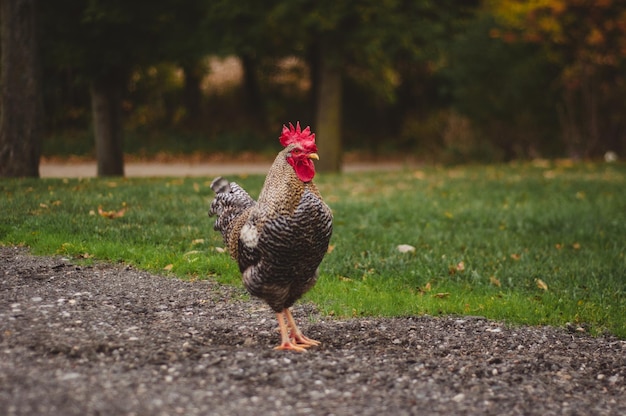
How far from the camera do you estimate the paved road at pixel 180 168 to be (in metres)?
18.5

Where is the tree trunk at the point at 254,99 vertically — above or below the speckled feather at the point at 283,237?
above

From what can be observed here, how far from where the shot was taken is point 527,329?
5.90 m

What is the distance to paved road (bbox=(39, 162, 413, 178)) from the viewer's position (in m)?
18.5

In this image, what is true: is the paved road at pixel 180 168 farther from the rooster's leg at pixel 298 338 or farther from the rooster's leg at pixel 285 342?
the rooster's leg at pixel 285 342

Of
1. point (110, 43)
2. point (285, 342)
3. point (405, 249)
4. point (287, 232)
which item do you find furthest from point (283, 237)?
point (110, 43)

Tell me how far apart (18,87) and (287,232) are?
8.36 meters

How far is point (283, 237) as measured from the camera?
466 cm

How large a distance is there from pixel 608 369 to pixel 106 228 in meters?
5.43

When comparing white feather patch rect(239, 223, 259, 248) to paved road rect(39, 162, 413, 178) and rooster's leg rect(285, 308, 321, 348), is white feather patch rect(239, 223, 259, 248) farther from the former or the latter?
paved road rect(39, 162, 413, 178)

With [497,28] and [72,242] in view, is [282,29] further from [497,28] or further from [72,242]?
[72,242]

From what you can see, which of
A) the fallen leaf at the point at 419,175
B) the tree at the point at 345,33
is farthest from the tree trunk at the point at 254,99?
the fallen leaf at the point at 419,175

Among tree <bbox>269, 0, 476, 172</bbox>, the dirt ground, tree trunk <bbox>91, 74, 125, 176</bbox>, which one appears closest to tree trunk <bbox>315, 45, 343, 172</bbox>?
tree <bbox>269, 0, 476, 172</bbox>

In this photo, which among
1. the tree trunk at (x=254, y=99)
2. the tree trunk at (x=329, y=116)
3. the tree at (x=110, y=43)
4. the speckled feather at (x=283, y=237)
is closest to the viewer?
the speckled feather at (x=283, y=237)

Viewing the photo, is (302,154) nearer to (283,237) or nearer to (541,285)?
(283,237)
